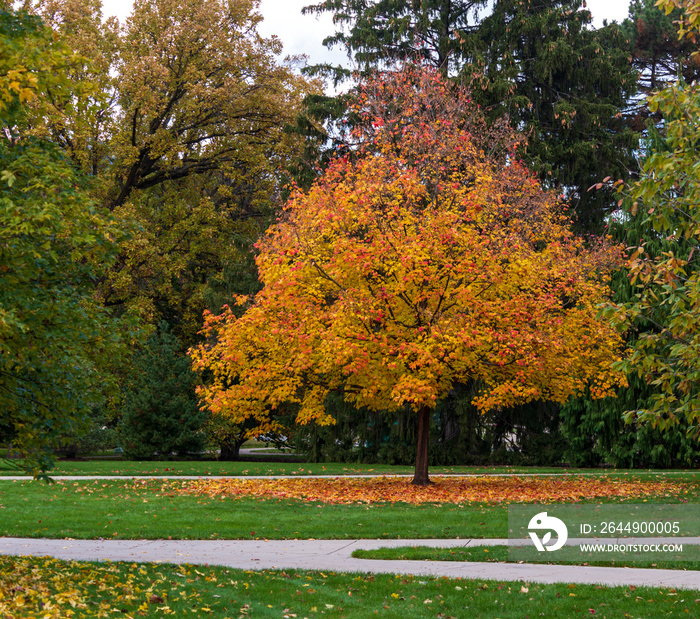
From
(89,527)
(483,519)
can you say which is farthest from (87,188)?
(483,519)

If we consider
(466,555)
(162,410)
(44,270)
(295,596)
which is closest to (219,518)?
(466,555)

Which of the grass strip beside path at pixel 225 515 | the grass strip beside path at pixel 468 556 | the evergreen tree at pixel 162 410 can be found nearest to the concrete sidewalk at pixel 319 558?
the grass strip beside path at pixel 468 556

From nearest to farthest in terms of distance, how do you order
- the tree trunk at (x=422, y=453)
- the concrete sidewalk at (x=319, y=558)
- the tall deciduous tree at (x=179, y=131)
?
the concrete sidewalk at (x=319, y=558), the tree trunk at (x=422, y=453), the tall deciduous tree at (x=179, y=131)

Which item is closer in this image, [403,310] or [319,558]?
[319,558]

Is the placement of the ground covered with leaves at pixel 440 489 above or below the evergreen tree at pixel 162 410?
below

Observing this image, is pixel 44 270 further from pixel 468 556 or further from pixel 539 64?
pixel 539 64

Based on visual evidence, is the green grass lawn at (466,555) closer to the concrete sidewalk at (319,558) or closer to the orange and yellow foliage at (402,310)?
the concrete sidewalk at (319,558)

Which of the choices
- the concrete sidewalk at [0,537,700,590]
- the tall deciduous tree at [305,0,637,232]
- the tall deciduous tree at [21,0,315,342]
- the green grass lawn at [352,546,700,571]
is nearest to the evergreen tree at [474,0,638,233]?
the tall deciduous tree at [305,0,637,232]

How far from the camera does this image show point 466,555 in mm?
9023

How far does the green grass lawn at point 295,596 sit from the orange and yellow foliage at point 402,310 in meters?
7.24

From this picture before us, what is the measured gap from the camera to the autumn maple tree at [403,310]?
15156mm

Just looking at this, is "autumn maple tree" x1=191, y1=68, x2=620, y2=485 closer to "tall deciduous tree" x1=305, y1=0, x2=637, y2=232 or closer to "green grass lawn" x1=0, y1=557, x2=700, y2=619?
"green grass lawn" x1=0, y1=557, x2=700, y2=619

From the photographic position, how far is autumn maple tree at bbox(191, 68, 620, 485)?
15156 mm

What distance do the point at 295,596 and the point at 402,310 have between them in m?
9.70
